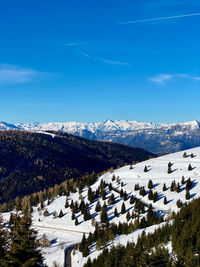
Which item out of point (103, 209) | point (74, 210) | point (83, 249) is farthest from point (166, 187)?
point (83, 249)

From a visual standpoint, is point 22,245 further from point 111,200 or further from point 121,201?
point 121,201

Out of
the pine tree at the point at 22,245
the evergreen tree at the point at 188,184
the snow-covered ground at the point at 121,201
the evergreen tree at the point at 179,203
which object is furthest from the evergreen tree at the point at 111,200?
the pine tree at the point at 22,245

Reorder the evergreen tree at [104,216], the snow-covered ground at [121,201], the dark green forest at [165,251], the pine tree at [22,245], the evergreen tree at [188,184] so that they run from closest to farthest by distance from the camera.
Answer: the pine tree at [22,245]
the dark green forest at [165,251]
the snow-covered ground at [121,201]
the evergreen tree at [104,216]
the evergreen tree at [188,184]

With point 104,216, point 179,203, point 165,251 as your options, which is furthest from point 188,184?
point 165,251

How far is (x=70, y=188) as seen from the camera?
131m

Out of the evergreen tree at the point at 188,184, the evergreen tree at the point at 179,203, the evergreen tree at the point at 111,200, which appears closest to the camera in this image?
the evergreen tree at the point at 179,203

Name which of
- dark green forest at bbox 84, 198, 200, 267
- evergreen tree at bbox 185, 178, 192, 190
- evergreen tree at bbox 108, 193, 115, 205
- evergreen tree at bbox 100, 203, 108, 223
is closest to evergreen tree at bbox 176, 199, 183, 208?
evergreen tree at bbox 185, 178, 192, 190

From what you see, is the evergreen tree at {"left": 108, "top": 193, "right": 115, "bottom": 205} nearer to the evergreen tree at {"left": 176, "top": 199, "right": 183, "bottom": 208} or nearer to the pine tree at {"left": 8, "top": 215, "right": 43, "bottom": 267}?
the evergreen tree at {"left": 176, "top": 199, "right": 183, "bottom": 208}

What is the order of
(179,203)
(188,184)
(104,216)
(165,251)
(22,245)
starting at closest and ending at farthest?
(22,245) → (165,251) → (179,203) → (104,216) → (188,184)

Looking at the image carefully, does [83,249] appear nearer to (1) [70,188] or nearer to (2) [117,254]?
(2) [117,254]

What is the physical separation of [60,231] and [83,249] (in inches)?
1323

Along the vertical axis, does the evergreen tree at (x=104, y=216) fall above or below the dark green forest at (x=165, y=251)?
below

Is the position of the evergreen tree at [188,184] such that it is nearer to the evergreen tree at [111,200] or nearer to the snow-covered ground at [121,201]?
the snow-covered ground at [121,201]

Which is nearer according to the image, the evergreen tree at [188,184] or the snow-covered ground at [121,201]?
the snow-covered ground at [121,201]
